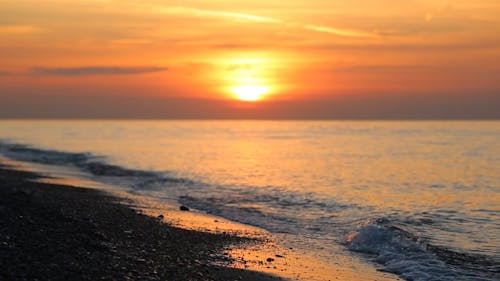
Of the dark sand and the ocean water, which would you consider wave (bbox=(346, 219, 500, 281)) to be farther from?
the dark sand

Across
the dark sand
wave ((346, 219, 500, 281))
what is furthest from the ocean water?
the dark sand

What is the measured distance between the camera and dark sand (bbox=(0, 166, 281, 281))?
1061 cm

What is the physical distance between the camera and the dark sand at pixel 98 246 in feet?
34.8

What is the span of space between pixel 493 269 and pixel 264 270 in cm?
618

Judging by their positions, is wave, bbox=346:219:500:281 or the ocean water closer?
wave, bbox=346:219:500:281

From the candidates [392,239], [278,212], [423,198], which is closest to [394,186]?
[423,198]

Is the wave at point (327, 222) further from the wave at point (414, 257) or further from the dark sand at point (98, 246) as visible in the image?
the dark sand at point (98, 246)

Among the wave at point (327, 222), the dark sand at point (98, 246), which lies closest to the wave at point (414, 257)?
the wave at point (327, 222)

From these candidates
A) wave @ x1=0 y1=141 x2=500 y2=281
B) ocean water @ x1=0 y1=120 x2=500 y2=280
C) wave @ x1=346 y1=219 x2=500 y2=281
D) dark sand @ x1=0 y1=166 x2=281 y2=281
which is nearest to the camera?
dark sand @ x1=0 y1=166 x2=281 y2=281

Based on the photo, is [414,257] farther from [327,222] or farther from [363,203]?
[363,203]

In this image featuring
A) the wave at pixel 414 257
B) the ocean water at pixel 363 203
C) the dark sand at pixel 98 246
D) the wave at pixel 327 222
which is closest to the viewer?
the dark sand at pixel 98 246

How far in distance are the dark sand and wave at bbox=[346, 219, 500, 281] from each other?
150 inches

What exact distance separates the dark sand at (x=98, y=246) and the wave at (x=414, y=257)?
380 centimetres

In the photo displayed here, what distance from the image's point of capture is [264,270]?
13.2 meters
